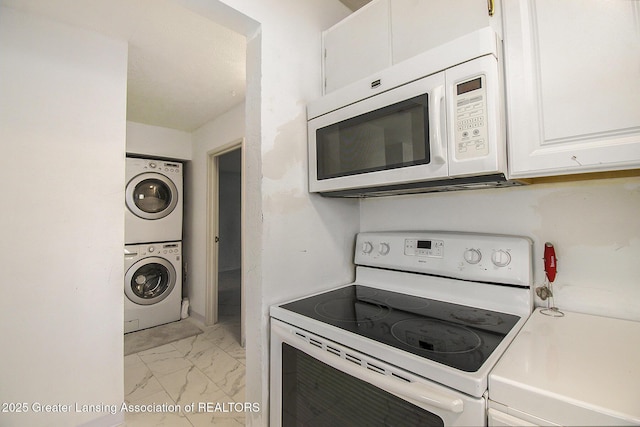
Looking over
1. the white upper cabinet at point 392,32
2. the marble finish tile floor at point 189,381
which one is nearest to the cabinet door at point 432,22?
the white upper cabinet at point 392,32

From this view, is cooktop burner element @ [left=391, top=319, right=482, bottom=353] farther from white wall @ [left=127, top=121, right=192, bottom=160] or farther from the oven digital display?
white wall @ [left=127, top=121, right=192, bottom=160]

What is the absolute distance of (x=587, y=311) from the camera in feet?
3.14

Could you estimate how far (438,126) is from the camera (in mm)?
868

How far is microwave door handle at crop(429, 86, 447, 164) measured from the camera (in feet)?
2.84

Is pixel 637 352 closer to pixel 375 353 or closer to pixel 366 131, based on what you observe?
pixel 375 353

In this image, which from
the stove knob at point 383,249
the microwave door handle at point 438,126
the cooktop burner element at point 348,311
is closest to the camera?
the microwave door handle at point 438,126

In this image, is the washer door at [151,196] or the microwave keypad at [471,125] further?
the washer door at [151,196]

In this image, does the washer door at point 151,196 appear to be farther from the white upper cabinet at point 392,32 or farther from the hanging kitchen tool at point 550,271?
the hanging kitchen tool at point 550,271

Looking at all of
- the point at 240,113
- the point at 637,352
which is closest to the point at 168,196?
the point at 240,113

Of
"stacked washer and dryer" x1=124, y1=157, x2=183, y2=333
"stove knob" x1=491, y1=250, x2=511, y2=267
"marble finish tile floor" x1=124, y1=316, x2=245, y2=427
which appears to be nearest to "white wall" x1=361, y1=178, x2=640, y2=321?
"stove knob" x1=491, y1=250, x2=511, y2=267

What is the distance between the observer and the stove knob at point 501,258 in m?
1.02

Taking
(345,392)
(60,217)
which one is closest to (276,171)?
(345,392)

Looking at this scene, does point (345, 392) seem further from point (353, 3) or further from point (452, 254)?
point (353, 3)

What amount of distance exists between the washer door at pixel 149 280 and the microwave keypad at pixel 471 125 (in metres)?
3.31
